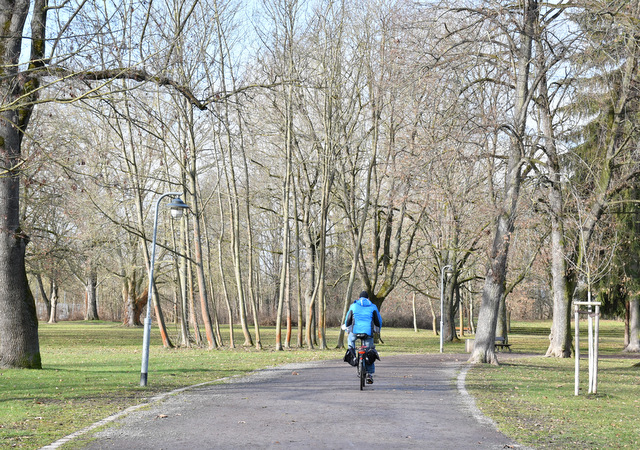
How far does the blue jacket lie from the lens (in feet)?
47.0

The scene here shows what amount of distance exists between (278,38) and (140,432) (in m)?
24.2

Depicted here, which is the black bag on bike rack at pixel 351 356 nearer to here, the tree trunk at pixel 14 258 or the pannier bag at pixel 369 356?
the pannier bag at pixel 369 356

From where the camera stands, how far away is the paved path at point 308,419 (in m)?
7.93

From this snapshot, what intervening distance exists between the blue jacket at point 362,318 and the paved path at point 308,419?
1130mm

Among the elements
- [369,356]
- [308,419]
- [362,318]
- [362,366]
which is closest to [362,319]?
[362,318]

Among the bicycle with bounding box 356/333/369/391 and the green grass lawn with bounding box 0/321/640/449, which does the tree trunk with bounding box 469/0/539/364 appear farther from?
the bicycle with bounding box 356/333/369/391

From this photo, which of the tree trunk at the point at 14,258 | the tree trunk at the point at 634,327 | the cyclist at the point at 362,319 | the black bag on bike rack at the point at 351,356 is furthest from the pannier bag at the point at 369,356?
the tree trunk at the point at 634,327

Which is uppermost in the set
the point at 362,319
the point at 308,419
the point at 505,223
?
the point at 505,223

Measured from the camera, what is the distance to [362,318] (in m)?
14.4

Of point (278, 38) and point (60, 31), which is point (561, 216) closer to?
point (278, 38)

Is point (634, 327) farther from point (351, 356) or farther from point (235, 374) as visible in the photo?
point (351, 356)

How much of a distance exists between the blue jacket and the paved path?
1.13 meters

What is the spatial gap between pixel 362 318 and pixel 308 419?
496 cm

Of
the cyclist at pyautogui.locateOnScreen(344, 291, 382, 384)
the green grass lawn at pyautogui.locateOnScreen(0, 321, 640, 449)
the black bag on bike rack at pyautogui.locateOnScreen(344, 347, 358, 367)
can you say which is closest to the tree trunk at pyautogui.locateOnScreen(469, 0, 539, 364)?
the green grass lawn at pyautogui.locateOnScreen(0, 321, 640, 449)
